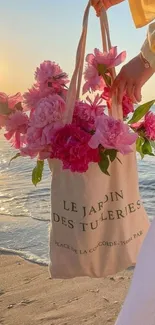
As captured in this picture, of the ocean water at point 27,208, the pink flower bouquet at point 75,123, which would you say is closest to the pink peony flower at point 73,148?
the pink flower bouquet at point 75,123

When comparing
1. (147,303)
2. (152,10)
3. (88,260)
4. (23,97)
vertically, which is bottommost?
(88,260)

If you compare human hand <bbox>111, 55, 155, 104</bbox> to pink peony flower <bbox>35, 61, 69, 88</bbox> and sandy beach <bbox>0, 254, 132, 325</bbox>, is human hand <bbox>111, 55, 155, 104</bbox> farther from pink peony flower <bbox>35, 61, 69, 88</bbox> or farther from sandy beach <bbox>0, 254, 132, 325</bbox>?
sandy beach <bbox>0, 254, 132, 325</bbox>

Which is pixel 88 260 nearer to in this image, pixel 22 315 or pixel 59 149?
pixel 59 149

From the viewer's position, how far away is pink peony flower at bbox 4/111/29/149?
1847 mm

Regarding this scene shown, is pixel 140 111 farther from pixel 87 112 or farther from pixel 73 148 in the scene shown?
pixel 73 148

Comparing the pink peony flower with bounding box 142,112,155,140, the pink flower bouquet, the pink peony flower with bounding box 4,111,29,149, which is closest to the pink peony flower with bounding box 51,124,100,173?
the pink flower bouquet

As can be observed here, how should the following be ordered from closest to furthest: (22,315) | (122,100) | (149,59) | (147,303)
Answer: (147,303) → (149,59) → (122,100) → (22,315)

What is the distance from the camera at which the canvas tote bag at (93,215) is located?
1.77 metres

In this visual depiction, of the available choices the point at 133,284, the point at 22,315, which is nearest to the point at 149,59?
the point at 133,284

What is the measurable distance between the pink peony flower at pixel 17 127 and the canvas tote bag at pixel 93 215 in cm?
17

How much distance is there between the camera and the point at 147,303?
1.17 metres

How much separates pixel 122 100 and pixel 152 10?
33 centimetres

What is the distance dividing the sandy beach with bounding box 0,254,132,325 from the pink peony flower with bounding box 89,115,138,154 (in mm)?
1451

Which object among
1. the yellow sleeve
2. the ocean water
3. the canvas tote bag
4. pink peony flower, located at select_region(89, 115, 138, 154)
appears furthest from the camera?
the ocean water
